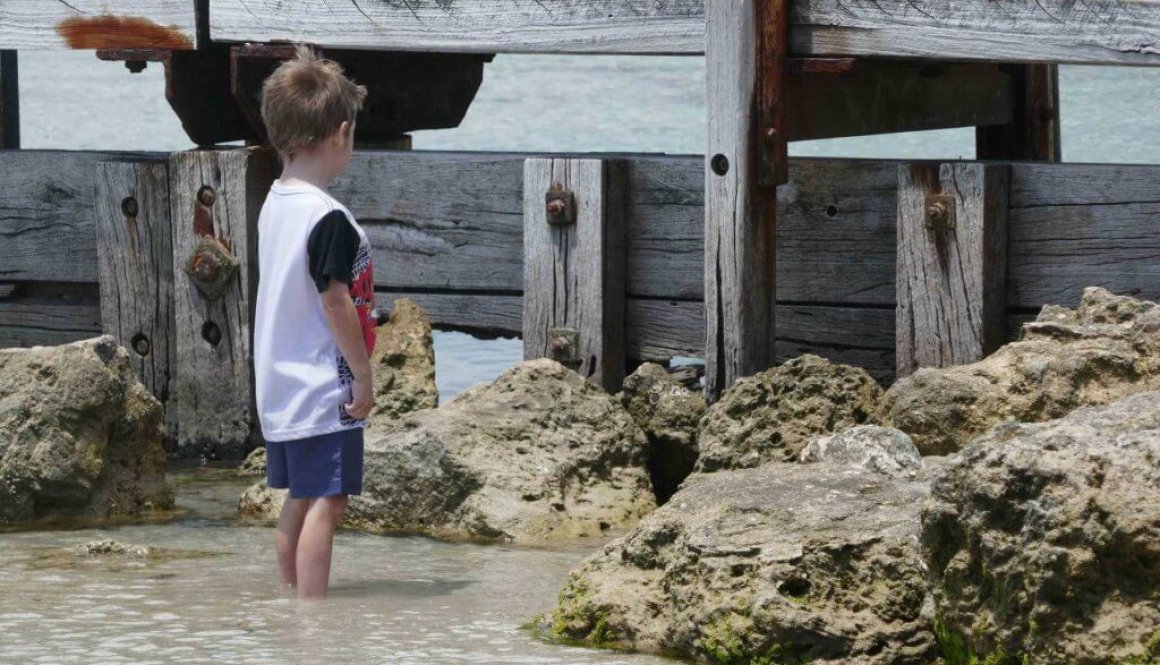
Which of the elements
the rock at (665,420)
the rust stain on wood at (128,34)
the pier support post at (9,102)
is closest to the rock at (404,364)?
the rock at (665,420)

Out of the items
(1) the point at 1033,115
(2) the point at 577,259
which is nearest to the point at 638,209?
(2) the point at 577,259

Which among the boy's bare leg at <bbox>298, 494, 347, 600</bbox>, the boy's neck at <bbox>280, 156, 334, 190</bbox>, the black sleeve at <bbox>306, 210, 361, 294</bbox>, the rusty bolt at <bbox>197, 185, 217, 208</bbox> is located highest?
the rusty bolt at <bbox>197, 185, 217, 208</bbox>

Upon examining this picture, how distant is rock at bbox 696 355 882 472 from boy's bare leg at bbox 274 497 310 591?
59.8 inches

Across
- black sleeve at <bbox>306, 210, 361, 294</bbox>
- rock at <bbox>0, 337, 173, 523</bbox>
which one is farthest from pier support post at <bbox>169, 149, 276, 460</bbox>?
black sleeve at <bbox>306, 210, 361, 294</bbox>

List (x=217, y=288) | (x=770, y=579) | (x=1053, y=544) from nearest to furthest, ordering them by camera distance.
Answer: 1. (x=1053, y=544)
2. (x=770, y=579)
3. (x=217, y=288)

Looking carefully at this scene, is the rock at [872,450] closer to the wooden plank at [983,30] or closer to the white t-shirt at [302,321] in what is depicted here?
the white t-shirt at [302,321]

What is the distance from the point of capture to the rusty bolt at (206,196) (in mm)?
7176

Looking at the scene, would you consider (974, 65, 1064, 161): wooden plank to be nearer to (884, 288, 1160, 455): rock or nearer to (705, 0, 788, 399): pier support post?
(705, 0, 788, 399): pier support post

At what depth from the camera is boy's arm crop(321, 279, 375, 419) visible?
4609 millimetres

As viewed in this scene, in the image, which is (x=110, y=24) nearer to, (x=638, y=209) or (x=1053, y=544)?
(x=638, y=209)

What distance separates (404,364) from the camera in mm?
6801

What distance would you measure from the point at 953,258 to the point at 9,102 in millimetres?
A: 4921

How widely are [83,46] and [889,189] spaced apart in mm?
3228

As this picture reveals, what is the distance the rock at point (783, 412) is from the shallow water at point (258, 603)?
2.14 ft
